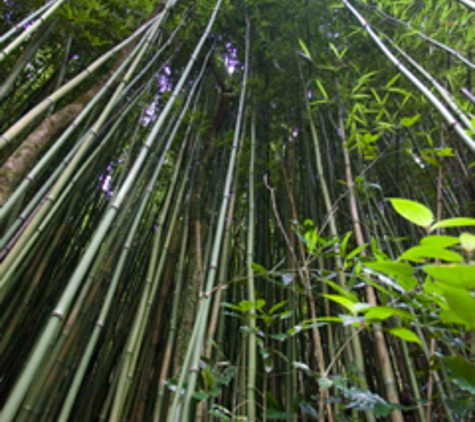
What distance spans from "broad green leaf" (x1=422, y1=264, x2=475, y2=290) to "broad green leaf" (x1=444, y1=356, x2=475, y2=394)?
158 millimetres

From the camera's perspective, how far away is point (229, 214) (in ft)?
4.34

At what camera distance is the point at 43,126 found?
1.22m

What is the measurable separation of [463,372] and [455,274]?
19 centimetres

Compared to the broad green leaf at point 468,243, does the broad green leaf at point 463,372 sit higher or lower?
lower

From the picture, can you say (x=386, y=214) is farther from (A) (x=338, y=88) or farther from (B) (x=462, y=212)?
(A) (x=338, y=88)

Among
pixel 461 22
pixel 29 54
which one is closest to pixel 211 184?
pixel 29 54

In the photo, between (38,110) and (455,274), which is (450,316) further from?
(38,110)

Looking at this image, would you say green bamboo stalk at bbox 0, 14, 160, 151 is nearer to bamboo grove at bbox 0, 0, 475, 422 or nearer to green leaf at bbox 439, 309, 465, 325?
bamboo grove at bbox 0, 0, 475, 422

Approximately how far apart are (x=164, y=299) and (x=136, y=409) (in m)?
0.35

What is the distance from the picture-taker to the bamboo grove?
813 millimetres

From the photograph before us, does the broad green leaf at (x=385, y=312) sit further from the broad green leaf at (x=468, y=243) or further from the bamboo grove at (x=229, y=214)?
the broad green leaf at (x=468, y=243)

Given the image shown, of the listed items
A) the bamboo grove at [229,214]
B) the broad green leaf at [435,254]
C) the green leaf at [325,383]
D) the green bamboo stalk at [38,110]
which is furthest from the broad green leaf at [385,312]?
the green bamboo stalk at [38,110]

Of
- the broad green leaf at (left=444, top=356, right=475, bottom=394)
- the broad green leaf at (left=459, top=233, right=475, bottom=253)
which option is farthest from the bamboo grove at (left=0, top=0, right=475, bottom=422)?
the broad green leaf at (left=459, top=233, right=475, bottom=253)

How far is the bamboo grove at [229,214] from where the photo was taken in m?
0.81
